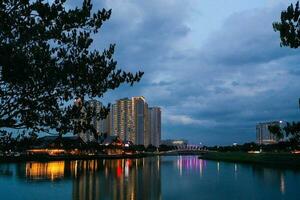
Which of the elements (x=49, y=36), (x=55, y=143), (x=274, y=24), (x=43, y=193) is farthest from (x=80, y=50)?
(x=43, y=193)

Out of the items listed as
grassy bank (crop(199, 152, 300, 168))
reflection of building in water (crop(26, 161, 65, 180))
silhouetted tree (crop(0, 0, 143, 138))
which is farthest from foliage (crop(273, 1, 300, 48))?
grassy bank (crop(199, 152, 300, 168))

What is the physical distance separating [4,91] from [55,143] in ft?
11.6

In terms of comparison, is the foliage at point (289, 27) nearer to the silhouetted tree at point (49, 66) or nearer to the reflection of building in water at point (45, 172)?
the silhouetted tree at point (49, 66)

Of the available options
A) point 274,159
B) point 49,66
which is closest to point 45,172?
point 274,159

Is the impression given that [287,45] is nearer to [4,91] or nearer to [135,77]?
[135,77]

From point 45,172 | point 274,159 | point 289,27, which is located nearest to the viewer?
point 289,27

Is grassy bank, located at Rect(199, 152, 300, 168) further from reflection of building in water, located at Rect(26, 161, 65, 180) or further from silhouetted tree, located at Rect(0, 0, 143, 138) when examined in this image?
silhouetted tree, located at Rect(0, 0, 143, 138)

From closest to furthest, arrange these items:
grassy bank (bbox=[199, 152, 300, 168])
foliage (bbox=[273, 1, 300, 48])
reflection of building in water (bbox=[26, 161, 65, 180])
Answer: foliage (bbox=[273, 1, 300, 48])
reflection of building in water (bbox=[26, 161, 65, 180])
grassy bank (bbox=[199, 152, 300, 168])

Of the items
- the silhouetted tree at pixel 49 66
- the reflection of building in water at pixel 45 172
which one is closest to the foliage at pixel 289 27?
the silhouetted tree at pixel 49 66

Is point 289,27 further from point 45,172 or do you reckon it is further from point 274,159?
point 274,159

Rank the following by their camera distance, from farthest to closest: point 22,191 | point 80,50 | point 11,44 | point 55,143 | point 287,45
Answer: point 22,191 → point 55,143 → point 80,50 → point 287,45 → point 11,44

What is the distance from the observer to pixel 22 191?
146ft

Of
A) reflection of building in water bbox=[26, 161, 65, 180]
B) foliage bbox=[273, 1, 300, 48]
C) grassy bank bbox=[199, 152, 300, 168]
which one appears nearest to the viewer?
A: foliage bbox=[273, 1, 300, 48]

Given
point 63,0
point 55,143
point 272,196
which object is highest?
point 63,0
